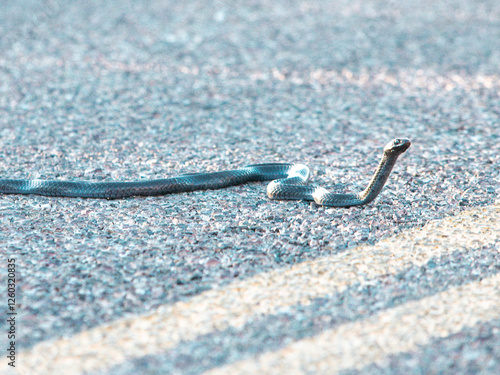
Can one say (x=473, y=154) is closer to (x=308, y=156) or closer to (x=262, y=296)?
(x=308, y=156)

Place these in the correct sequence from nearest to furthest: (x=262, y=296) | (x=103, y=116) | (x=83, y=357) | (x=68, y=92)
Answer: (x=83, y=357)
(x=262, y=296)
(x=103, y=116)
(x=68, y=92)

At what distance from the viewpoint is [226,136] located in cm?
723

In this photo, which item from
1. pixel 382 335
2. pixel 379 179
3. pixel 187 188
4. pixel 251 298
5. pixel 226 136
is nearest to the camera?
pixel 382 335

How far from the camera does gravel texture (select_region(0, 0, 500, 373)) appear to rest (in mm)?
3918

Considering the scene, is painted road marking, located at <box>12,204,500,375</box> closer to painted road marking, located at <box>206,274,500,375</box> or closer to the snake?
painted road marking, located at <box>206,274,500,375</box>

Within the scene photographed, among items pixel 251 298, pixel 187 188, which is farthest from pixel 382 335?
pixel 187 188

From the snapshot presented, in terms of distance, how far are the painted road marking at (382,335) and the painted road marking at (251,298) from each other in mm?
359

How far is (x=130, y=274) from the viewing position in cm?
403

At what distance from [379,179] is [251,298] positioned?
5.42 ft

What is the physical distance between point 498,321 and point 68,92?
22.1 feet

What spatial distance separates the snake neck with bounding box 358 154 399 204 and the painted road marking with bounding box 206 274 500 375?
1256 mm

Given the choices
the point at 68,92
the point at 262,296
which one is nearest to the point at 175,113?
the point at 68,92

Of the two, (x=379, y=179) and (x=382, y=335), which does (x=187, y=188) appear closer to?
(x=379, y=179)

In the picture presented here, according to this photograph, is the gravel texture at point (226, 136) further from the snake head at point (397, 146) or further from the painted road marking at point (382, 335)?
the snake head at point (397, 146)
